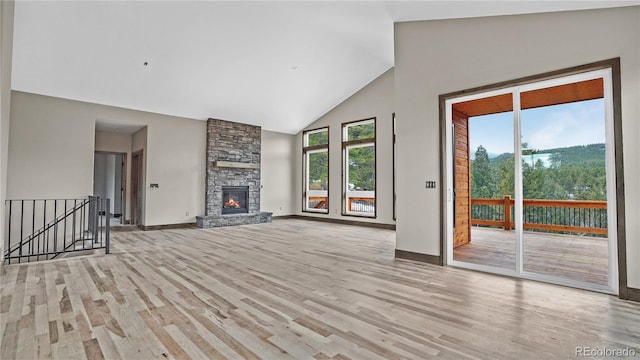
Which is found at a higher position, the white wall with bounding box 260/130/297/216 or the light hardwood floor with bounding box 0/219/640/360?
the white wall with bounding box 260/130/297/216

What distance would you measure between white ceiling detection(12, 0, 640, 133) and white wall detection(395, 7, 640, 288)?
0.59 ft

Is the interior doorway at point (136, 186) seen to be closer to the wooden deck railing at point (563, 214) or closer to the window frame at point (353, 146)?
the window frame at point (353, 146)

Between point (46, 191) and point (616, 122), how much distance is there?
9029 mm

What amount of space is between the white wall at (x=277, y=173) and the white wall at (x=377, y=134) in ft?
3.86

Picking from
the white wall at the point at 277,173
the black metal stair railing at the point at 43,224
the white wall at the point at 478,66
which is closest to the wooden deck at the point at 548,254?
the white wall at the point at 478,66

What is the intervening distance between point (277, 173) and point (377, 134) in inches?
144

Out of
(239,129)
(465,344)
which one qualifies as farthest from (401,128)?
(239,129)

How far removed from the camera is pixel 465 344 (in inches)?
78.8

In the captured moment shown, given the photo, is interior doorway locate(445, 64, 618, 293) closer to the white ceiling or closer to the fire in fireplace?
the white ceiling

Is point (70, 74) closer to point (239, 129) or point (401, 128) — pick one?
point (239, 129)

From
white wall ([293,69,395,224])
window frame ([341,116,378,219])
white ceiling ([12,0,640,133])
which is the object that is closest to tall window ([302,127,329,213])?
white wall ([293,69,395,224])

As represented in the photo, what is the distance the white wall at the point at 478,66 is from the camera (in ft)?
9.34

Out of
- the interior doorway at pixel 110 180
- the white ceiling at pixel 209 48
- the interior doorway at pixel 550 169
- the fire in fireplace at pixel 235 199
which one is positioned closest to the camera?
the interior doorway at pixel 550 169

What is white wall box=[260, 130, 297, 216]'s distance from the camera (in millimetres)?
9656
